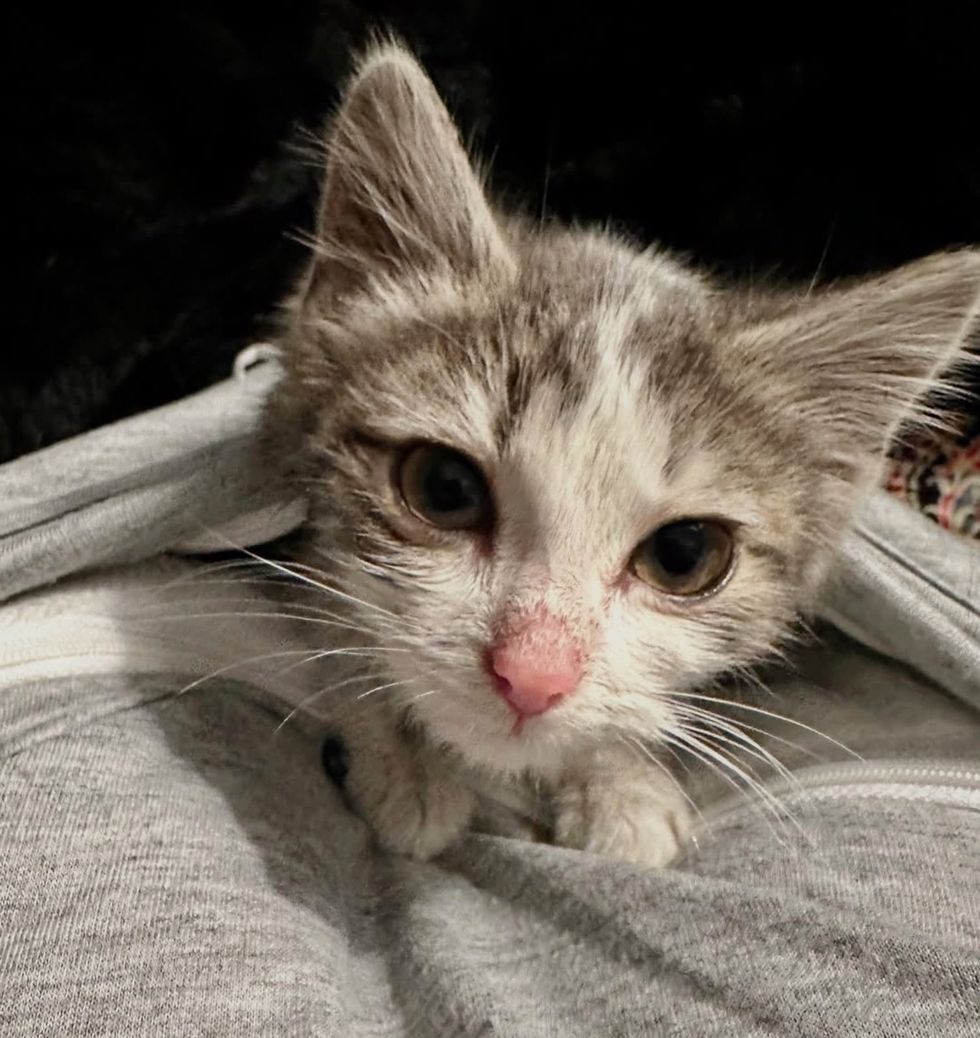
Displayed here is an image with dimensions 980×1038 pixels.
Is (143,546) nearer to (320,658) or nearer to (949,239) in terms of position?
(320,658)

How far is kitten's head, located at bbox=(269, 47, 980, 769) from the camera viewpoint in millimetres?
682

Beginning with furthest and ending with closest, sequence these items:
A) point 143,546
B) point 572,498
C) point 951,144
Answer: point 951,144 < point 143,546 < point 572,498

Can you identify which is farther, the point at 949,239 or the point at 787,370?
the point at 949,239

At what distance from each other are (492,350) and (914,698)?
1.50 feet

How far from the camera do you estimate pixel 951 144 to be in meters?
0.99

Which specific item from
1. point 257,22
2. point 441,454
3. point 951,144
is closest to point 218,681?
point 441,454

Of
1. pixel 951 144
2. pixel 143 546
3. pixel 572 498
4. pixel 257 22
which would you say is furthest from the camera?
pixel 257 22

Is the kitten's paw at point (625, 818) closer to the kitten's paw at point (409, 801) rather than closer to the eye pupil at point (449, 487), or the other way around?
the kitten's paw at point (409, 801)

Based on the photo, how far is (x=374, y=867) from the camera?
809 mm

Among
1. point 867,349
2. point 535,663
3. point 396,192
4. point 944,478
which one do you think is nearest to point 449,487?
point 535,663

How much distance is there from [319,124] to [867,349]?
25.1 inches

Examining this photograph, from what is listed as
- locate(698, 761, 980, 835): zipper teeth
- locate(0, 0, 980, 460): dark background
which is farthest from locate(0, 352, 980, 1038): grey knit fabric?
locate(0, 0, 980, 460): dark background

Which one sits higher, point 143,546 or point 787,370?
point 787,370

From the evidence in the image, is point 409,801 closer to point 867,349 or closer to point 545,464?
point 545,464
